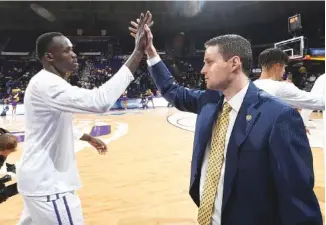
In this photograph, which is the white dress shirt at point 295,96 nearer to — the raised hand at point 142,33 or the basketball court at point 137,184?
the raised hand at point 142,33

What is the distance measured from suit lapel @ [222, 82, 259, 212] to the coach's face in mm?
175

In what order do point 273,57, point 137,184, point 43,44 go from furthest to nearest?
point 137,184, point 273,57, point 43,44

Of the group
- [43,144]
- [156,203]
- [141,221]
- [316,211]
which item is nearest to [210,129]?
[316,211]

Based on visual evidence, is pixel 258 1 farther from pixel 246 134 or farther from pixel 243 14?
pixel 246 134

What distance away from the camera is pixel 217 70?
160 centimetres

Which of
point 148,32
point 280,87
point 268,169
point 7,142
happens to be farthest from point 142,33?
point 280,87

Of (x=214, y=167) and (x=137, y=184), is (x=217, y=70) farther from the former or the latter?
(x=137, y=184)

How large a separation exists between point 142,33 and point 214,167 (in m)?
0.92

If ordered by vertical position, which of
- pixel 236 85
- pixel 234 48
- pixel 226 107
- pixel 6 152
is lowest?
pixel 6 152

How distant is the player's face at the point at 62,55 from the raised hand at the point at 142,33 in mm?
463

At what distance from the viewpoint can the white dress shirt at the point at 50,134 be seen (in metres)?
1.89

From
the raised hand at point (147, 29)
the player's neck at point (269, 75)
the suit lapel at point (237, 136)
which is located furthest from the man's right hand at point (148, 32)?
the player's neck at point (269, 75)

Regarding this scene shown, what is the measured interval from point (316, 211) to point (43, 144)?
4.89ft

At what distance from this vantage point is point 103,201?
420 centimetres
